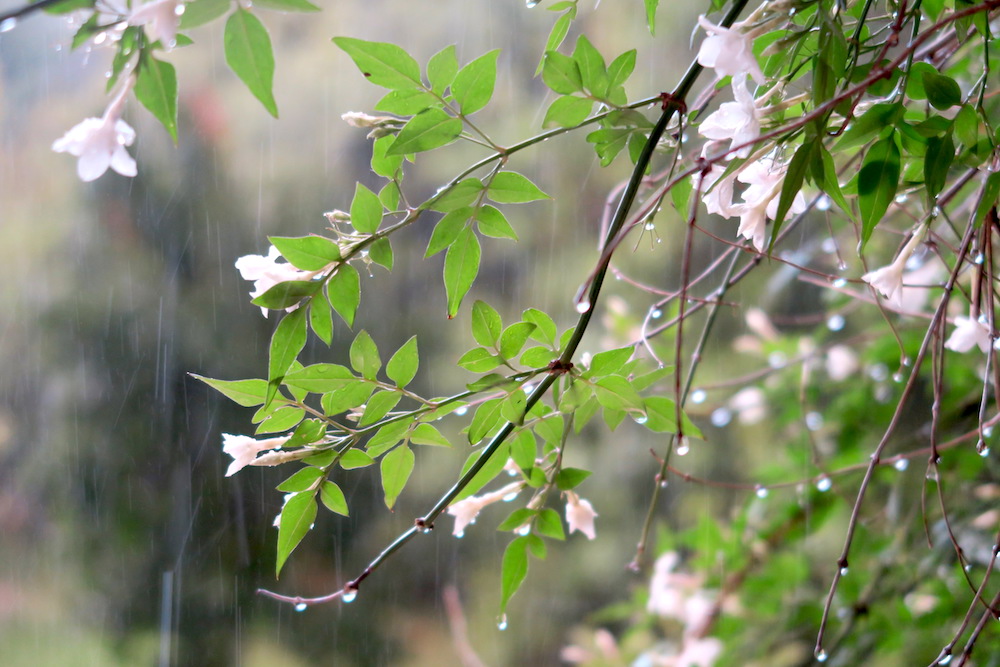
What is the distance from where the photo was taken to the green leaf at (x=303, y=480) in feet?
0.87

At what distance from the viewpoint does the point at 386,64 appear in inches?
9.9

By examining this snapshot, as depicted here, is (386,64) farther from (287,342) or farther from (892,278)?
(892,278)

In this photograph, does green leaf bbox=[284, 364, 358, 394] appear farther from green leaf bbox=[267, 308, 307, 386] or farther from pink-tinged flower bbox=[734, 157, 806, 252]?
pink-tinged flower bbox=[734, 157, 806, 252]

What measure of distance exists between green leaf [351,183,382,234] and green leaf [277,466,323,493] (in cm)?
8

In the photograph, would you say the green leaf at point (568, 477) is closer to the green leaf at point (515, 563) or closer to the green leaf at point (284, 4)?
the green leaf at point (515, 563)

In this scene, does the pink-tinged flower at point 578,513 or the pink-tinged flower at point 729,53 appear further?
the pink-tinged flower at point 578,513

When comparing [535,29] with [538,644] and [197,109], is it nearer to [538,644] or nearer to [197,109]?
[197,109]

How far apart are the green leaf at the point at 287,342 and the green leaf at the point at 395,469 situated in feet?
0.18

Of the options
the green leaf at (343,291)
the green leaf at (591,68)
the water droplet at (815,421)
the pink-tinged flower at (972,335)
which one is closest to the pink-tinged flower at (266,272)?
the green leaf at (343,291)

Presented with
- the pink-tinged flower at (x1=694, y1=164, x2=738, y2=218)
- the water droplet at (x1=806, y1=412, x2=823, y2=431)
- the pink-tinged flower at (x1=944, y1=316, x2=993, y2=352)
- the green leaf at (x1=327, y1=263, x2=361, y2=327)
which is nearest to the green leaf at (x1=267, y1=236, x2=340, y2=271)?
the green leaf at (x1=327, y1=263, x2=361, y2=327)

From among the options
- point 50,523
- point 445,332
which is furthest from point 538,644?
point 50,523

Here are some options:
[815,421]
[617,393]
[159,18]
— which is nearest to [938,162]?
[617,393]

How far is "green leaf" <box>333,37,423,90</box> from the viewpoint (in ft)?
0.81

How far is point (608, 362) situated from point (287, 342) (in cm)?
11
